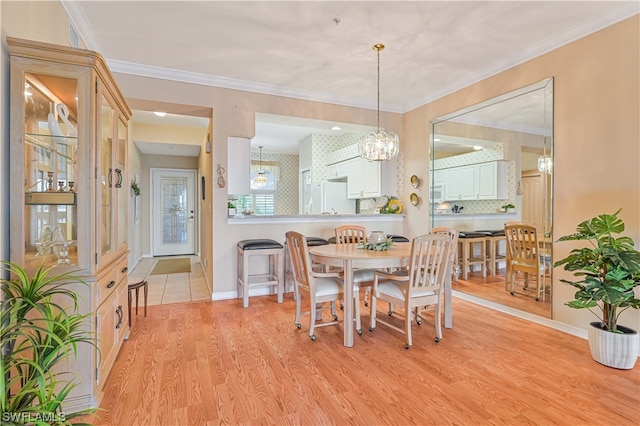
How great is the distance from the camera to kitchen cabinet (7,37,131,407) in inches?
67.6

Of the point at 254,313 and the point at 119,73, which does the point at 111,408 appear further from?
the point at 119,73

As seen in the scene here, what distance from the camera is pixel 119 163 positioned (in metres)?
2.57

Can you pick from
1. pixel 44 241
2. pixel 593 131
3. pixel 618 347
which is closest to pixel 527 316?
pixel 618 347

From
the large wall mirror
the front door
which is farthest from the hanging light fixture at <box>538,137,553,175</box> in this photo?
the front door

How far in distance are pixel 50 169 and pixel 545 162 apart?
404 cm

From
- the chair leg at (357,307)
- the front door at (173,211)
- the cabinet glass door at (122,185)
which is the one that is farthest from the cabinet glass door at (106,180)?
the front door at (173,211)

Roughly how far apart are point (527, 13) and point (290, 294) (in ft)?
12.6

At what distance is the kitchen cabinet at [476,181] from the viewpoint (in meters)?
3.91

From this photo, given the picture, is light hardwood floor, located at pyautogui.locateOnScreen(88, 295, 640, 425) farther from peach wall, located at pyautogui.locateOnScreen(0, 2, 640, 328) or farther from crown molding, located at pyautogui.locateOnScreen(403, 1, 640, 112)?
crown molding, located at pyautogui.locateOnScreen(403, 1, 640, 112)

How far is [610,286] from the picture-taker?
2311 mm

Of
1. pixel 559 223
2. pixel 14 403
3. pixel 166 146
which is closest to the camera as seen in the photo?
pixel 14 403

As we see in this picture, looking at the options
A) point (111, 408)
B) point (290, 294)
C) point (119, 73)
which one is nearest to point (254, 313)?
point (290, 294)

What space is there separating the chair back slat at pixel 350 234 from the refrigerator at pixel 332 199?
2.83 m

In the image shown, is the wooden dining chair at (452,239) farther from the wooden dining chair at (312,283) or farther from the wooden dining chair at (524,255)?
the wooden dining chair at (312,283)
